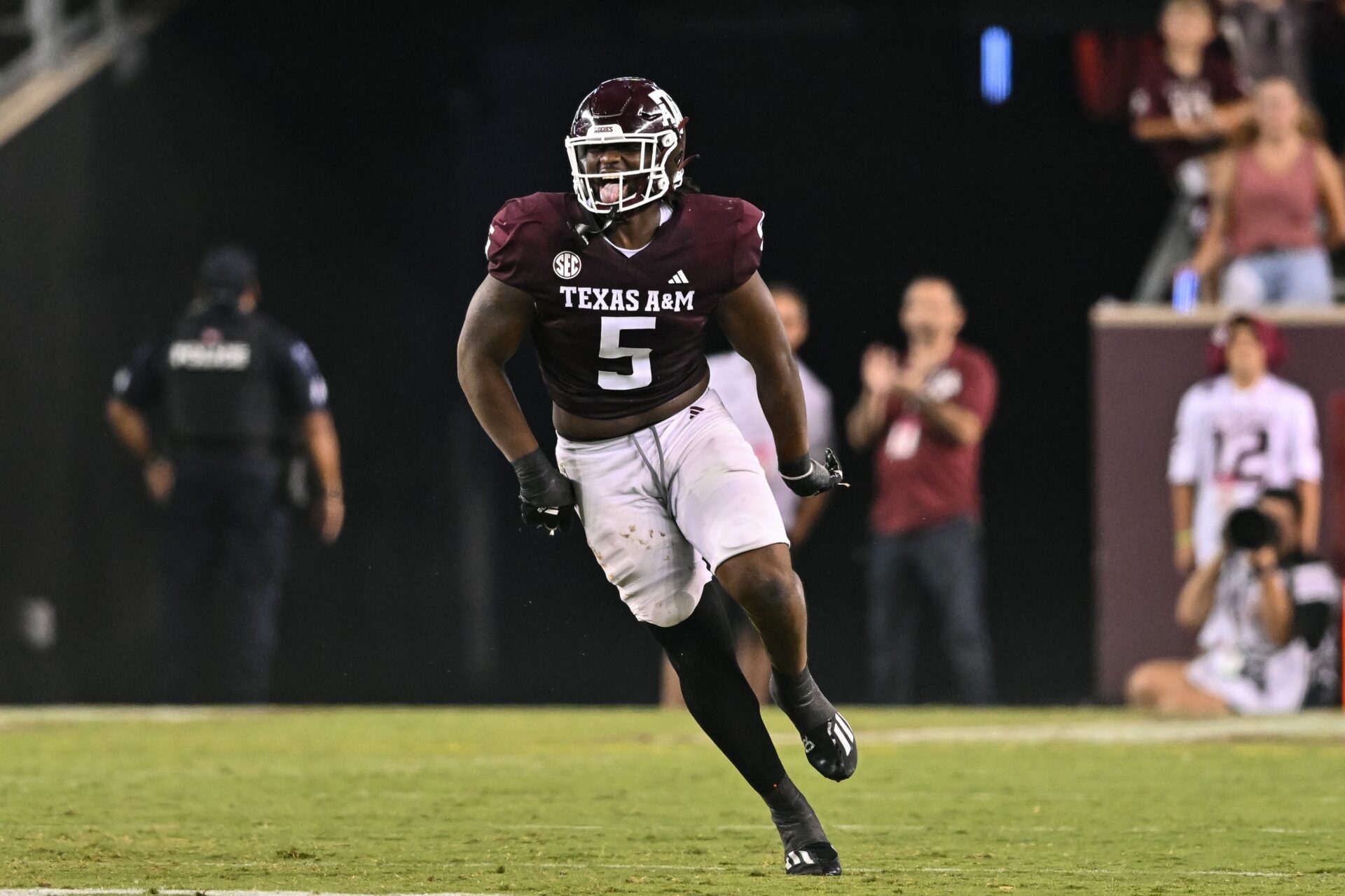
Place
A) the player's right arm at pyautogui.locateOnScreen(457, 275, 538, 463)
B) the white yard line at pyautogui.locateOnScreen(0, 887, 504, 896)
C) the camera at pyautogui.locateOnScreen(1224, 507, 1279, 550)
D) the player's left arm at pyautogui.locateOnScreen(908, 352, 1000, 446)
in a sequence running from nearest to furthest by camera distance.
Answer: the white yard line at pyautogui.locateOnScreen(0, 887, 504, 896) < the player's right arm at pyautogui.locateOnScreen(457, 275, 538, 463) < the camera at pyautogui.locateOnScreen(1224, 507, 1279, 550) < the player's left arm at pyautogui.locateOnScreen(908, 352, 1000, 446)

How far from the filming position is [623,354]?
5.49m

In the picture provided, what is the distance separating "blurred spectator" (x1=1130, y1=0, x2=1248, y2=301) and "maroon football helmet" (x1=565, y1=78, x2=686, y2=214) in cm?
722

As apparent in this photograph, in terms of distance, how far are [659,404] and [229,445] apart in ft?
22.0

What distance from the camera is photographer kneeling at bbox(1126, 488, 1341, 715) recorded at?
11.1m

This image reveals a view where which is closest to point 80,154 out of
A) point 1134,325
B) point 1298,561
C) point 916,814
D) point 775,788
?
point 1134,325

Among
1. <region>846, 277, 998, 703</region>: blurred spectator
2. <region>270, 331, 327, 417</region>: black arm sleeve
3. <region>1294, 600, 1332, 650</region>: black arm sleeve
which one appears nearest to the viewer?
<region>1294, 600, 1332, 650</region>: black arm sleeve

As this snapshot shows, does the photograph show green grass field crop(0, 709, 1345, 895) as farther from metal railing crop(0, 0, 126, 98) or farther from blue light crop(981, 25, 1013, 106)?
metal railing crop(0, 0, 126, 98)

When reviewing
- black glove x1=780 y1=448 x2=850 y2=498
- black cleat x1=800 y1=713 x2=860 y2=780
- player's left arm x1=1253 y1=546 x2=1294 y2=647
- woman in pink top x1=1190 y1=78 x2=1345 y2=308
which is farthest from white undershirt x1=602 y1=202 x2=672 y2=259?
woman in pink top x1=1190 y1=78 x2=1345 y2=308

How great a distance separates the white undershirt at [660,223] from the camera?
5.42 metres

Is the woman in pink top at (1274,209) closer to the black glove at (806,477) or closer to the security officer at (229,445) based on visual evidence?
the security officer at (229,445)

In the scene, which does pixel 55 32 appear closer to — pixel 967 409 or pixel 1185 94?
pixel 967 409

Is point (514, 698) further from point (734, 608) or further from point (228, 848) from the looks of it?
point (228, 848)

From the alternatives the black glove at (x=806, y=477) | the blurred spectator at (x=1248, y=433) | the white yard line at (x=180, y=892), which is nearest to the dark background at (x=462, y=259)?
the blurred spectator at (x=1248, y=433)

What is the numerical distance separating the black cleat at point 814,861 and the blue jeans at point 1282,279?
7.14 metres
